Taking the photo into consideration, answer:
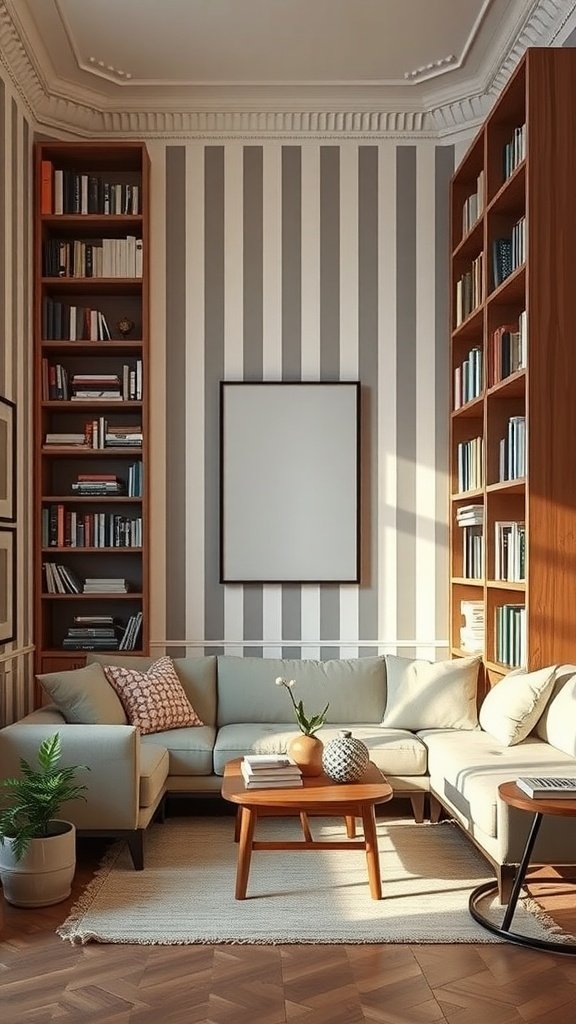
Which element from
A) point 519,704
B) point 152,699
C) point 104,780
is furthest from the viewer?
point 152,699

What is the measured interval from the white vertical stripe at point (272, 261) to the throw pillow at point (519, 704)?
2379 millimetres

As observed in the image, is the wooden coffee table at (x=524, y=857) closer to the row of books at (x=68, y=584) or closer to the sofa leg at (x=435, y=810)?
the sofa leg at (x=435, y=810)

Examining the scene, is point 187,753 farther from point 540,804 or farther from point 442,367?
point 442,367

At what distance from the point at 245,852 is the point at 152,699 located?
1.33 metres

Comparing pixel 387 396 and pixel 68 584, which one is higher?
pixel 387 396

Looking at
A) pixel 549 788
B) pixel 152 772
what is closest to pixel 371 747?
pixel 152 772

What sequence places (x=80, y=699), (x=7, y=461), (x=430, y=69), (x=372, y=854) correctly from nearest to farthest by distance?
1. (x=372, y=854)
2. (x=80, y=699)
3. (x=7, y=461)
4. (x=430, y=69)

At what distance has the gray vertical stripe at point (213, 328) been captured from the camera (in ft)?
19.8

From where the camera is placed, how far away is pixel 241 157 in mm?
6074

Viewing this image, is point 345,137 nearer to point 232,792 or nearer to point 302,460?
point 302,460

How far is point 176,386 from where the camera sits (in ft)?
19.9

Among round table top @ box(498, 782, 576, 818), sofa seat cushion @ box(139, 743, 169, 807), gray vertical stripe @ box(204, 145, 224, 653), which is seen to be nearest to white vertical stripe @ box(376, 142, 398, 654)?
gray vertical stripe @ box(204, 145, 224, 653)

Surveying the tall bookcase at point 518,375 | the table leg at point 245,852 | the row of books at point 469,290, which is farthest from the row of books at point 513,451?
the table leg at point 245,852

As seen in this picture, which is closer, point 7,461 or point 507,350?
point 507,350
